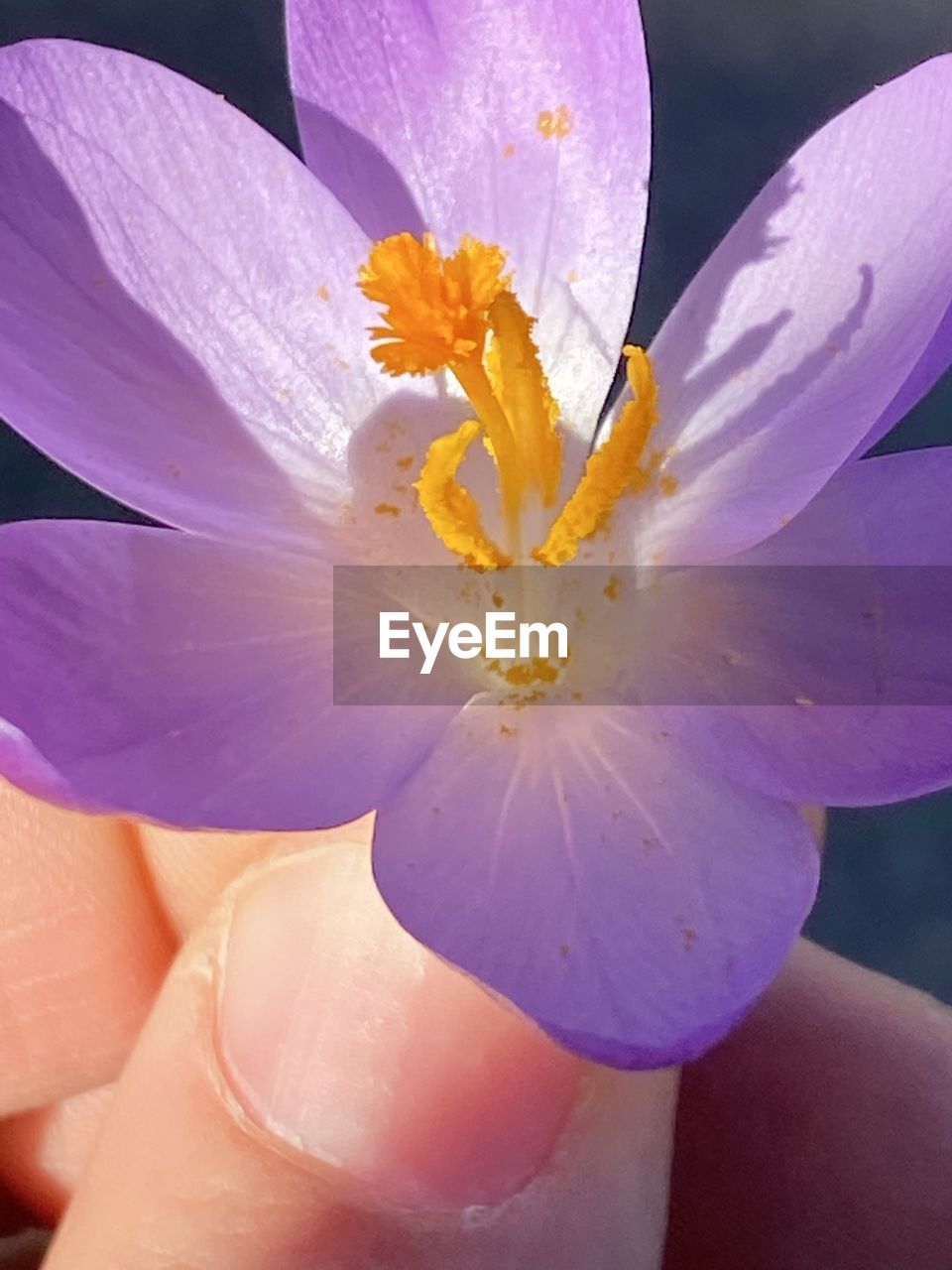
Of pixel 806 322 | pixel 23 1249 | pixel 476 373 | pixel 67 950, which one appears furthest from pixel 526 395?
pixel 23 1249

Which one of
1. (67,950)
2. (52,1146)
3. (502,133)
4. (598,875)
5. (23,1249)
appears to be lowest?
(23,1249)

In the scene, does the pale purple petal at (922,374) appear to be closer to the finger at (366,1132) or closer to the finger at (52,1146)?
the finger at (366,1132)

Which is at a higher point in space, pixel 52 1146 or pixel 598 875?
pixel 598 875

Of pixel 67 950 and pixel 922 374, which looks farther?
pixel 67 950

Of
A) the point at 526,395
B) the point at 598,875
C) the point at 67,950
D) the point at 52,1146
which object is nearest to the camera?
the point at 598,875

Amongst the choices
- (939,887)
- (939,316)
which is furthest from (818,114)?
(939,316)

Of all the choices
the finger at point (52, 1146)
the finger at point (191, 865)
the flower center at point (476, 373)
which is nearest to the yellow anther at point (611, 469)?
the flower center at point (476, 373)

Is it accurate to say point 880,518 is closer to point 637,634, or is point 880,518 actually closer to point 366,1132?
point 637,634
